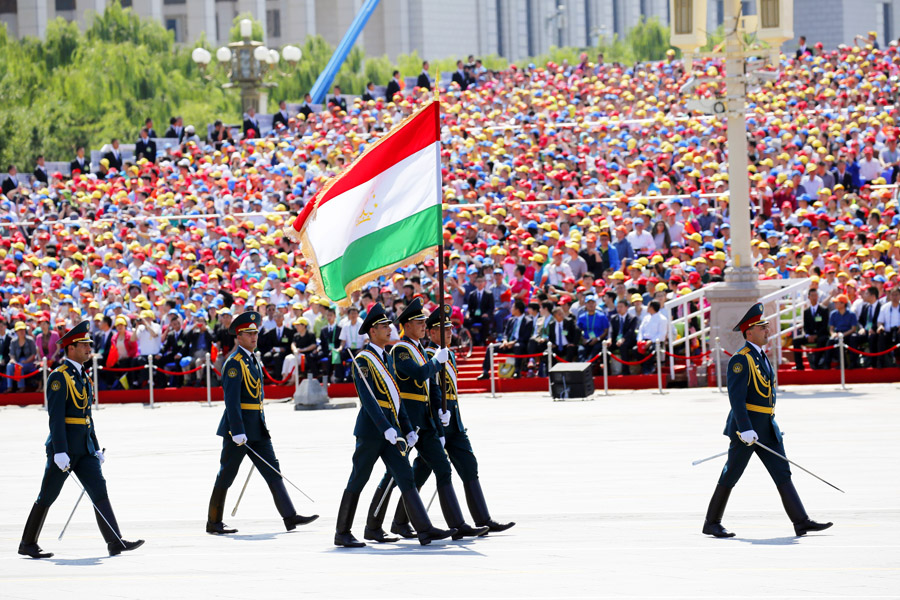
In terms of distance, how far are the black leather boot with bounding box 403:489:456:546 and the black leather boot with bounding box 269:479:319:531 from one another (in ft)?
4.49

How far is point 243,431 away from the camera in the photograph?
1191 centimetres

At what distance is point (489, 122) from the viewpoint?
36062 millimetres

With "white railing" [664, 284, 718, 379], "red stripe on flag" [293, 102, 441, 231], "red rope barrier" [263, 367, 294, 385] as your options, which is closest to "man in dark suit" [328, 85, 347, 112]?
"red rope barrier" [263, 367, 294, 385]

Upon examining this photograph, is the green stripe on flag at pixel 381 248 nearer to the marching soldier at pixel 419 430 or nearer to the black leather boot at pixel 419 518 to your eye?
the marching soldier at pixel 419 430

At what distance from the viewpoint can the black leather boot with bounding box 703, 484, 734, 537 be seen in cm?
1070

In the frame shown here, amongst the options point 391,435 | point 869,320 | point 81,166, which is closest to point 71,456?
point 391,435

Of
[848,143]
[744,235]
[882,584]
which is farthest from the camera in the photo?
[848,143]

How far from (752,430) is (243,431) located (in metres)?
3.83

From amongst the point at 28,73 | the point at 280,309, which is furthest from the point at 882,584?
the point at 28,73

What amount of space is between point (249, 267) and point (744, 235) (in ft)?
32.3

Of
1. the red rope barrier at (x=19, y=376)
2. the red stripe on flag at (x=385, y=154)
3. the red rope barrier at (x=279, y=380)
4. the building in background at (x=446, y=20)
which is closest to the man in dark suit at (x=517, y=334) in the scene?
the red rope barrier at (x=279, y=380)

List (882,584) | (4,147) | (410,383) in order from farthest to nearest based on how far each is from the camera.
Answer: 1. (4,147)
2. (410,383)
3. (882,584)

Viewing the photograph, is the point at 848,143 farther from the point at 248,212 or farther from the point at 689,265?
the point at 248,212

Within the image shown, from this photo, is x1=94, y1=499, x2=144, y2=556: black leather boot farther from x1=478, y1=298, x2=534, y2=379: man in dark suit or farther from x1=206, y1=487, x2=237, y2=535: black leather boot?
x1=478, y1=298, x2=534, y2=379: man in dark suit
